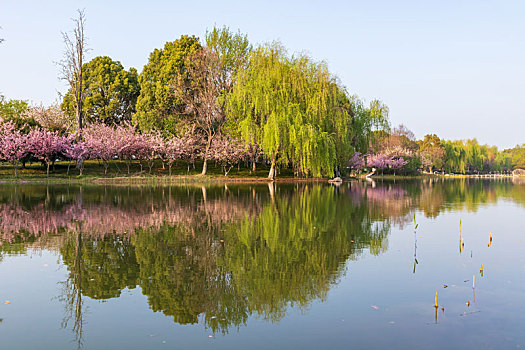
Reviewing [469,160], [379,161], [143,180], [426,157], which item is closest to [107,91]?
[143,180]

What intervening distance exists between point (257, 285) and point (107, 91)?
60.7m

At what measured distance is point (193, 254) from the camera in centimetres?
1048

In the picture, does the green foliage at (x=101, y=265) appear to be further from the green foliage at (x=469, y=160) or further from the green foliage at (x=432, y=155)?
the green foliage at (x=469, y=160)

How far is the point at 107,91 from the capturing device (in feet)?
206

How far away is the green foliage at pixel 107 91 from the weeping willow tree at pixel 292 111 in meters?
24.7

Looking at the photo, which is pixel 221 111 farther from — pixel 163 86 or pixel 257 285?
pixel 257 285

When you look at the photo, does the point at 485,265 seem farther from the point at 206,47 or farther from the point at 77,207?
the point at 206,47

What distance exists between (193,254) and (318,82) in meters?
37.1

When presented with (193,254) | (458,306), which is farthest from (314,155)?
(458,306)

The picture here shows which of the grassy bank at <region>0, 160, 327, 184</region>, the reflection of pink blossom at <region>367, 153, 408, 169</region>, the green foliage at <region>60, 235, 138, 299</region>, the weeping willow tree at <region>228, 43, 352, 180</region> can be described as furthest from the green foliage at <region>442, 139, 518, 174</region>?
the green foliage at <region>60, 235, 138, 299</region>

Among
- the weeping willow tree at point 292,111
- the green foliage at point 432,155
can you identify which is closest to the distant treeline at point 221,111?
the weeping willow tree at point 292,111

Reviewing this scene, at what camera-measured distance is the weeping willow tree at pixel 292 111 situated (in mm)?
41844

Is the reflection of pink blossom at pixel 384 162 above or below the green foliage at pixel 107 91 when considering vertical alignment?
below

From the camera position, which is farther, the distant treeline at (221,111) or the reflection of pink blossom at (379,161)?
the reflection of pink blossom at (379,161)
